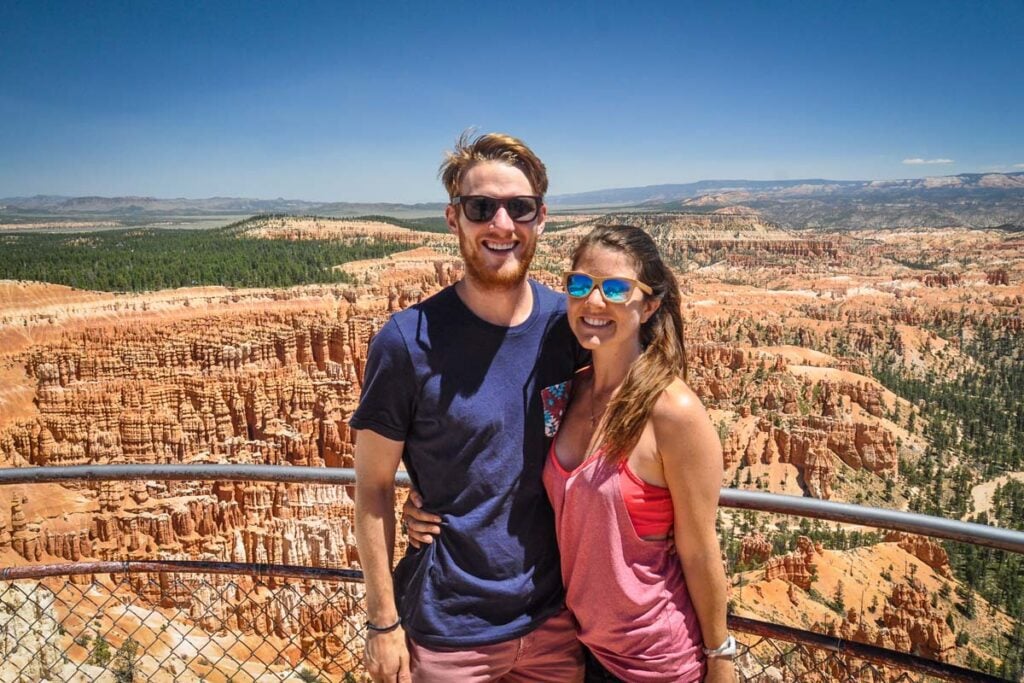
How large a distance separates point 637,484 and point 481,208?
103 cm

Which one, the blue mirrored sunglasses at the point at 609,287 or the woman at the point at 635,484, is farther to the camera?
the blue mirrored sunglasses at the point at 609,287

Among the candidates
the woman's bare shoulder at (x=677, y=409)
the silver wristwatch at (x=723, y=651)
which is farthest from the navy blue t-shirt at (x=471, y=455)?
the silver wristwatch at (x=723, y=651)

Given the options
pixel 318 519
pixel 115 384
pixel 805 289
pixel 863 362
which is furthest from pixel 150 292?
pixel 805 289

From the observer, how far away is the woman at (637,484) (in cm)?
193

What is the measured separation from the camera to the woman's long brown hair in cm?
194

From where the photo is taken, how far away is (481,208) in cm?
224

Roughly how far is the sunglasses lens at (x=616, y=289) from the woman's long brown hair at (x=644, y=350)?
72mm

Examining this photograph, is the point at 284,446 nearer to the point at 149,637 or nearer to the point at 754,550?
the point at 149,637

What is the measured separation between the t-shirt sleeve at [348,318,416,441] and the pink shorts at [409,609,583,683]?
774 millimetres

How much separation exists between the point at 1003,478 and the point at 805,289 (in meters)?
63.8

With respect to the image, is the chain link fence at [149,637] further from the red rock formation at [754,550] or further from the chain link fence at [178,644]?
the red rock formation at [754,550]

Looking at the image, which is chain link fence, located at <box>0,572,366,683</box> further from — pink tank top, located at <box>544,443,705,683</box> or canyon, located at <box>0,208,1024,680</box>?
pink tank top, located at <box>544,443,705,683</box>

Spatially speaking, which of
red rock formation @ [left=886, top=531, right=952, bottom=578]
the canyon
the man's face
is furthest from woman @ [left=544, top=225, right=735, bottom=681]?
red rock formation @ [left=886, top=531, right=952, bottom=578]

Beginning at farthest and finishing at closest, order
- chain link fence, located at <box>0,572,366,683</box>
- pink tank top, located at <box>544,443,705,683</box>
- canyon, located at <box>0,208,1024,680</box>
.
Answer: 1. canyon, located at <box>0,208,1024,680</box>
2. chain link fence, located at <box>0,572,366,683</box>
3. pink tank top, located at <box>544,443,705,683</box>
